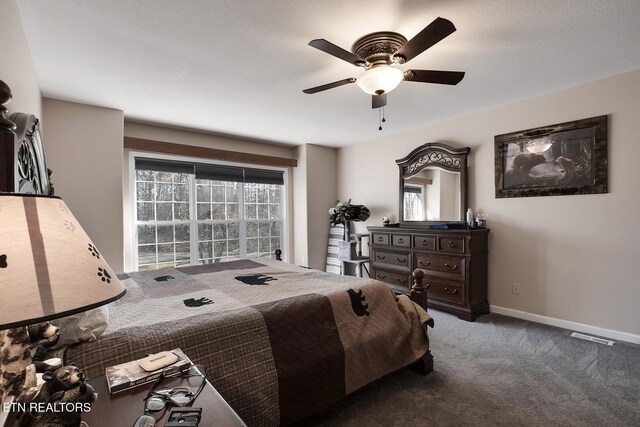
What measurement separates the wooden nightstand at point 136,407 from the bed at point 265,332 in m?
0.35

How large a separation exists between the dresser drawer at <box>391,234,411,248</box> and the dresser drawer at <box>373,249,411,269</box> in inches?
4.7

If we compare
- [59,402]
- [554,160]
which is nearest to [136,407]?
[59,402]

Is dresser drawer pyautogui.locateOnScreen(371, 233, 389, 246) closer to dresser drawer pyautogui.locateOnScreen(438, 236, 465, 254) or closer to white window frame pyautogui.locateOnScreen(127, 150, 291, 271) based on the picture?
dresser drawer pyautogui.locateOnScreen(438, 236, 465, 254)

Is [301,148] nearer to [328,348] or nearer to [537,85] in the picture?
[537,85]

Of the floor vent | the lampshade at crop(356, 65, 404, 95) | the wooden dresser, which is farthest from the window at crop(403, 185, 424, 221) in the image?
the lampshade at crop(356, 65, 404, 95)

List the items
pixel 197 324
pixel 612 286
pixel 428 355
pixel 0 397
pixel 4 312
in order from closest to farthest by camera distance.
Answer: pixel 4 312
pixel 0 397
pixel 197 324
pixel 428 355
pixel 612 286

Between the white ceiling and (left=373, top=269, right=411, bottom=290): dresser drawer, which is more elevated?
the white ceiling

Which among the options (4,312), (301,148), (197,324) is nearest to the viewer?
(4,312)

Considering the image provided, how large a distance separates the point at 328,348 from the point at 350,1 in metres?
1.97

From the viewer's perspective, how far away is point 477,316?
3.38 meters

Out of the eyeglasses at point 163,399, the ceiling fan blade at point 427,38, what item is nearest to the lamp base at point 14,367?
the eyeglasses at point 163,399

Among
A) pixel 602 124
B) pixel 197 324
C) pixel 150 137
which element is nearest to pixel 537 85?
pixel 602 124

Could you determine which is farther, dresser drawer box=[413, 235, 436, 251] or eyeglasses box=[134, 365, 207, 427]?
dresser drawer box=[413, 235, 436, 251]

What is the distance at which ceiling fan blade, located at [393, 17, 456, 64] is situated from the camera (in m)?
1.50
